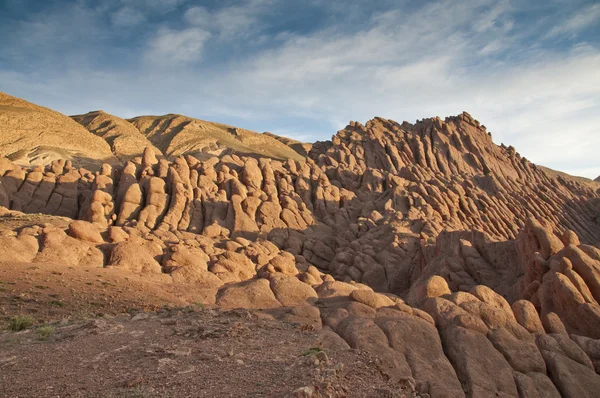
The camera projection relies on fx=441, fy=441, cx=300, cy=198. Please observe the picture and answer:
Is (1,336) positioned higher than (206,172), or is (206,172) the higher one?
(206,172)

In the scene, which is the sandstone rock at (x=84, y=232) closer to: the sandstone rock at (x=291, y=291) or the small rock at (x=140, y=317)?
the sandstone rock at (x=291, y=291)

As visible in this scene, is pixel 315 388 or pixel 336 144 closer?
pixel 315 388

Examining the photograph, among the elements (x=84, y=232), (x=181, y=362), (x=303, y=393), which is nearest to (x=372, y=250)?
(x=84, y=232)

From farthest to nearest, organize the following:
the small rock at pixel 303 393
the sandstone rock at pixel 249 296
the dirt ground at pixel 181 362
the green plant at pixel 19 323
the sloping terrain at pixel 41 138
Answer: the sloping terrain at pixel 41 138 < the sandstone rock at pixel 249 296 < the green plant at pixel 19 323 < the dirt ground at pixel 181 362 < the small rock at pixel 303 393

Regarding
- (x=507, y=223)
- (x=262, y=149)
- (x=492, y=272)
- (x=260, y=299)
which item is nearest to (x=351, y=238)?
(x=492, y=272)

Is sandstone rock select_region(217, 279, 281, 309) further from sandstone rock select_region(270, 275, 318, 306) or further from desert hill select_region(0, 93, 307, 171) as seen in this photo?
desert hill select_region(0, 93, 307, 171)

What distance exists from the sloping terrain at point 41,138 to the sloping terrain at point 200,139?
87.6 feet

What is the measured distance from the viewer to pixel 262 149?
171625 mm

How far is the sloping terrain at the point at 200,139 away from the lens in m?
146

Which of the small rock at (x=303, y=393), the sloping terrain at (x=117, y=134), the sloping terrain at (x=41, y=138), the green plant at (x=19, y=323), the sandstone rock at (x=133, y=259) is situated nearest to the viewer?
the small rock at (x=303, y=393)

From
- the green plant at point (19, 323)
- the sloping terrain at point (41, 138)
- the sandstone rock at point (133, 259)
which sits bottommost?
the green plant at point (19, 323)

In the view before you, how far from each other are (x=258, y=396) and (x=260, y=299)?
15.9 m

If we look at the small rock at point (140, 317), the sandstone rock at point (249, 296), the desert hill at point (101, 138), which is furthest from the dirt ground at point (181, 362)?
the desert hill at point (101, 138)

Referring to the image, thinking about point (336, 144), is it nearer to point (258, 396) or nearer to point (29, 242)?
point (29, 242)
